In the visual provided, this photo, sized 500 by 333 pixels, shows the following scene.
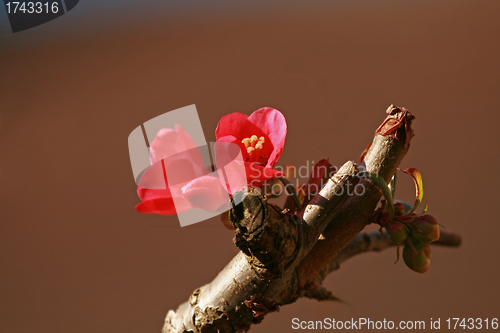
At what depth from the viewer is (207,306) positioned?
271 millimetres

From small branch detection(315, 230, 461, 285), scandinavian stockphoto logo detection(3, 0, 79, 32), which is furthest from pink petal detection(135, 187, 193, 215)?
scandinavian stockphoto logo detection(3, 0, 79, 32)

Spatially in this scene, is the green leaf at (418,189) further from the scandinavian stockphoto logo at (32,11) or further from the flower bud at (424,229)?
the scandinavian stockphoto logo at (32,11)

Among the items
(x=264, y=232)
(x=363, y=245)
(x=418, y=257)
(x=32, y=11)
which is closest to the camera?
(x=264, y=232)

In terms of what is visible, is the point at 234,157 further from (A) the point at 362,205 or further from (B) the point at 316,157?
(B) the point at 316,157

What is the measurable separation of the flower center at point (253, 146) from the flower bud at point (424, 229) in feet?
0.47

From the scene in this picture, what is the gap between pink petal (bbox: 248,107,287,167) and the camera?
265mm

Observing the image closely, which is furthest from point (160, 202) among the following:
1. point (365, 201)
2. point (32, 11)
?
point (32, 11)

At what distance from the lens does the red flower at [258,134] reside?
26cm

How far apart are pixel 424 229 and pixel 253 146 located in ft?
0.52

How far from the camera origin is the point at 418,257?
31 centimetres

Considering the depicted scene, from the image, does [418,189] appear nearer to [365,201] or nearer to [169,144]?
[365,201]

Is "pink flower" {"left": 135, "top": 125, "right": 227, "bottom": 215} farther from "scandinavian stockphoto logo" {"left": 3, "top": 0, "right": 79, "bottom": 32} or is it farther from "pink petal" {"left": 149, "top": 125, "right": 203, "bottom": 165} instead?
"scandinavian stockphoto logo" {"left": 3, "top": 0, "right": 79, "bottom": 32}

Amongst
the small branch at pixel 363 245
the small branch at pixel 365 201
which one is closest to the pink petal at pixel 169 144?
the small branch at pixel 365 201

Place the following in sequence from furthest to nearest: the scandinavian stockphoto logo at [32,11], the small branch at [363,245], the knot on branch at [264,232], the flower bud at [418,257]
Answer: the scandinavian stockphoto logo at [32,11] < the small branch at [363,245] < the flower bud at [418,257] < the knot on branch at [264,232]
